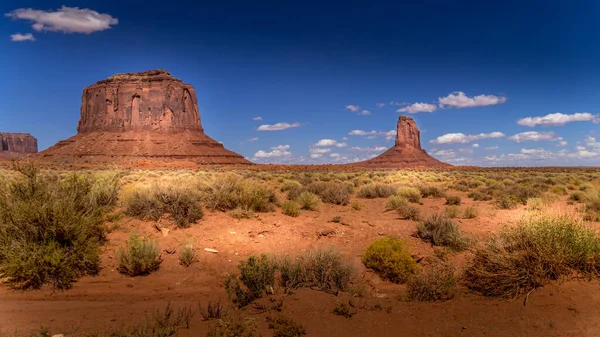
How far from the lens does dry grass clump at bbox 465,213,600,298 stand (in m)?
5.64

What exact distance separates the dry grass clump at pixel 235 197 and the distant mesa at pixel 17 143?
170 meters

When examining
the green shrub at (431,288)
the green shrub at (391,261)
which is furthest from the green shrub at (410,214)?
the green shrub at (431,288)

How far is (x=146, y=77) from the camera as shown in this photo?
10219 cm

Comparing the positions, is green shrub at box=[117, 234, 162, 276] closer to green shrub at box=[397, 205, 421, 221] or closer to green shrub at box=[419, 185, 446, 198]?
green shrub at box=[397, 205, 421, 221]

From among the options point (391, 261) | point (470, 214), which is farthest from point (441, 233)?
point (470, 214)

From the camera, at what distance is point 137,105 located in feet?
315

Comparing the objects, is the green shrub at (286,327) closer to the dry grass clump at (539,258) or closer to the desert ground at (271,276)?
the desert ground at (271,276)

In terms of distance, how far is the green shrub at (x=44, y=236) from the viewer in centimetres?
625

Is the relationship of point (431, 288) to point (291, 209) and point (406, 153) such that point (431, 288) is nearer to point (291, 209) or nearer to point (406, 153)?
point (291, 209)

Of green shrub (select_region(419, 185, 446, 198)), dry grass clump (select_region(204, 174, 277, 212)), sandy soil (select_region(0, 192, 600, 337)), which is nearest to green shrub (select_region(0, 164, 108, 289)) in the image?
sandy soil (select_region(0, 192, 600, 337))

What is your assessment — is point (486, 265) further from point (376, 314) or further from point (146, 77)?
point (146, 77)

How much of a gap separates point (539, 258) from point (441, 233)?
3.33 meters

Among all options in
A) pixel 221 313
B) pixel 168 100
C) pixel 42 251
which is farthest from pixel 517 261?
pixel 168 100

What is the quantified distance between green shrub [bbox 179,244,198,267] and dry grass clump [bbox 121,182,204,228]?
1690 mm
